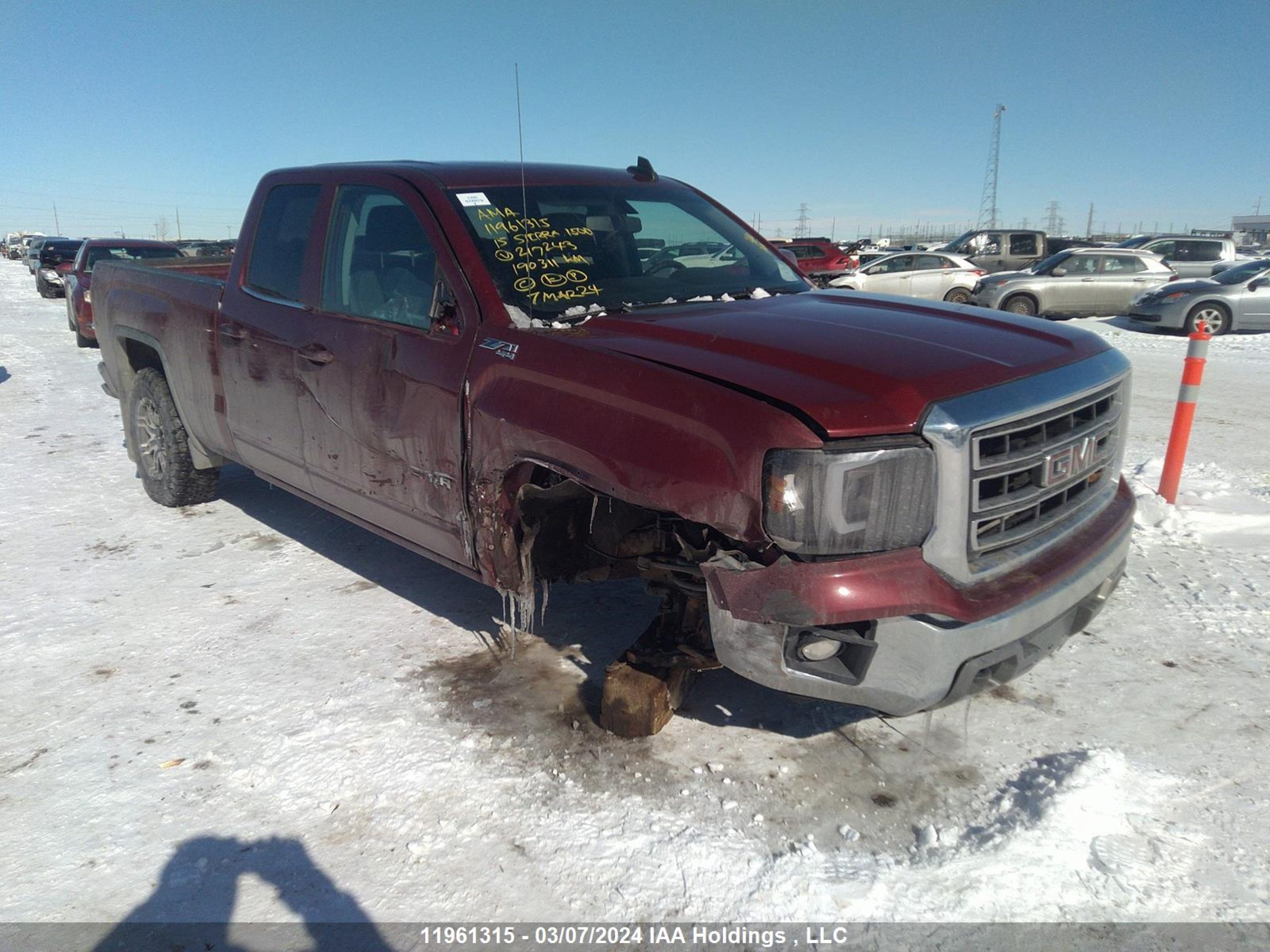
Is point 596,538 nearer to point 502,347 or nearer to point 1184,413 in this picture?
point 502,347

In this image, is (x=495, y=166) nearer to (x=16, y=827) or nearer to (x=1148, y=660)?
(x=16, y=827)

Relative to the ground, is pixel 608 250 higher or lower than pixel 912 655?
higher

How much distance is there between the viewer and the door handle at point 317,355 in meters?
3.78

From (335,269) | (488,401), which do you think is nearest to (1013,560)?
(488,401)

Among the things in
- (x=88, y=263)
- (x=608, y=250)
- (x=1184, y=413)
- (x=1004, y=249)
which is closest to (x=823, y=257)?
(x=1004, y=249)

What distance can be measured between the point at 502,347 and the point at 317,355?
1198mm

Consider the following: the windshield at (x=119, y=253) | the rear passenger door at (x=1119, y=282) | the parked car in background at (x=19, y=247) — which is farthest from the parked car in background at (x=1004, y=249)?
the parked car in background at (x=19, y=247)

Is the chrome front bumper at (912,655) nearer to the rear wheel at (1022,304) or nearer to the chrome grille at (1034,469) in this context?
the chrome grille at (1034,469)

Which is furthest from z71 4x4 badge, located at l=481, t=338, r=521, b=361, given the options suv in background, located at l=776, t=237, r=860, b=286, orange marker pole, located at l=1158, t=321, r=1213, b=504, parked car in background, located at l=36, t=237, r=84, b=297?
parked car in background, located at l=36, t=237, r=84, b=297

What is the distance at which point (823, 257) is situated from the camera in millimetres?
22156

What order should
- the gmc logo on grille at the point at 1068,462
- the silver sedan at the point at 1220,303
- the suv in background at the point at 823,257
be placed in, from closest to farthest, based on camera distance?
the gmc logo on grille at the point at 1068,462
the silver sedan at the point at 1220,303
the suv in background at the point at 823,257

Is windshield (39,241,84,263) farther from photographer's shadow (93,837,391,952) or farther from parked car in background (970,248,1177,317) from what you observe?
photographer's shadow (93,837,391,952)

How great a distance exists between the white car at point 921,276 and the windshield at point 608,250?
606 inches

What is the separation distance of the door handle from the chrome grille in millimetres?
2620
